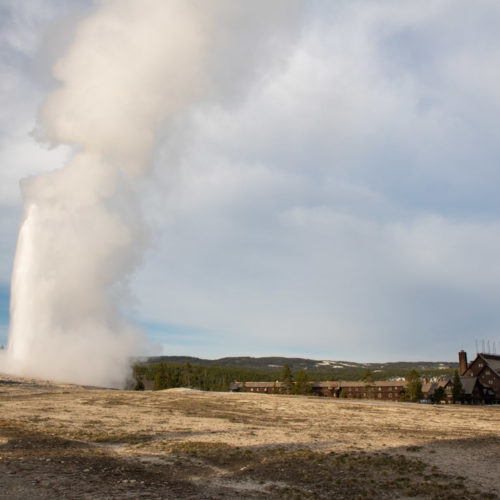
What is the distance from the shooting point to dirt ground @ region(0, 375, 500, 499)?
13.2m

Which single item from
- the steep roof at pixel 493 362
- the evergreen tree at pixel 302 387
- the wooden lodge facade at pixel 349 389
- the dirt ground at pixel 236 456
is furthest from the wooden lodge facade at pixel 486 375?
the dirt ground at pixel 236 456

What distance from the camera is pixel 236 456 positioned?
18.0 m

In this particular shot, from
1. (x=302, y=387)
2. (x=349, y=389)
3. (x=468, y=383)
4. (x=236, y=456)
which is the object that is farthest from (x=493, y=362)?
(x=236, y=456)

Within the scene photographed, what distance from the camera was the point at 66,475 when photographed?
46.2 ft

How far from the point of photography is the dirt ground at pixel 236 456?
13227mm

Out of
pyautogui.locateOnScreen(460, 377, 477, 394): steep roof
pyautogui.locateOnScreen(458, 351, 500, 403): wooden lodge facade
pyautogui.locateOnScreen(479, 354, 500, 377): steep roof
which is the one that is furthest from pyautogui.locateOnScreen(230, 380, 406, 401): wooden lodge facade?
pyautogui.locateOnScreen(460, 377, 477, 394): steep roof

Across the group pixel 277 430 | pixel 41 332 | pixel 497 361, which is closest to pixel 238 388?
pixel 497 361

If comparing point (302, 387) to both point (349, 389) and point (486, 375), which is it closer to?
point (349, 389)

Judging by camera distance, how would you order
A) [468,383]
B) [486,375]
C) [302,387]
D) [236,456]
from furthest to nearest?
[302,387] < [486,375] < [468,383] < [236,456]

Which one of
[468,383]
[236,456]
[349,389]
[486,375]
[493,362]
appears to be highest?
[236,456]

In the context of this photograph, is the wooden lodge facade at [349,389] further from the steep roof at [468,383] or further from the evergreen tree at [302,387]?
the steep roof at [468,383]

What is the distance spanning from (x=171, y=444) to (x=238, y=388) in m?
123

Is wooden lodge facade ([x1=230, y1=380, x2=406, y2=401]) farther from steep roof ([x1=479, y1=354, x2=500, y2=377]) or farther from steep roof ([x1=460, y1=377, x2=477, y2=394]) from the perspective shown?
steep roof ([x1=460, y1=377, x2=477, y2=394])

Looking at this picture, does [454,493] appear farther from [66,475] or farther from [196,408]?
[196,408]
